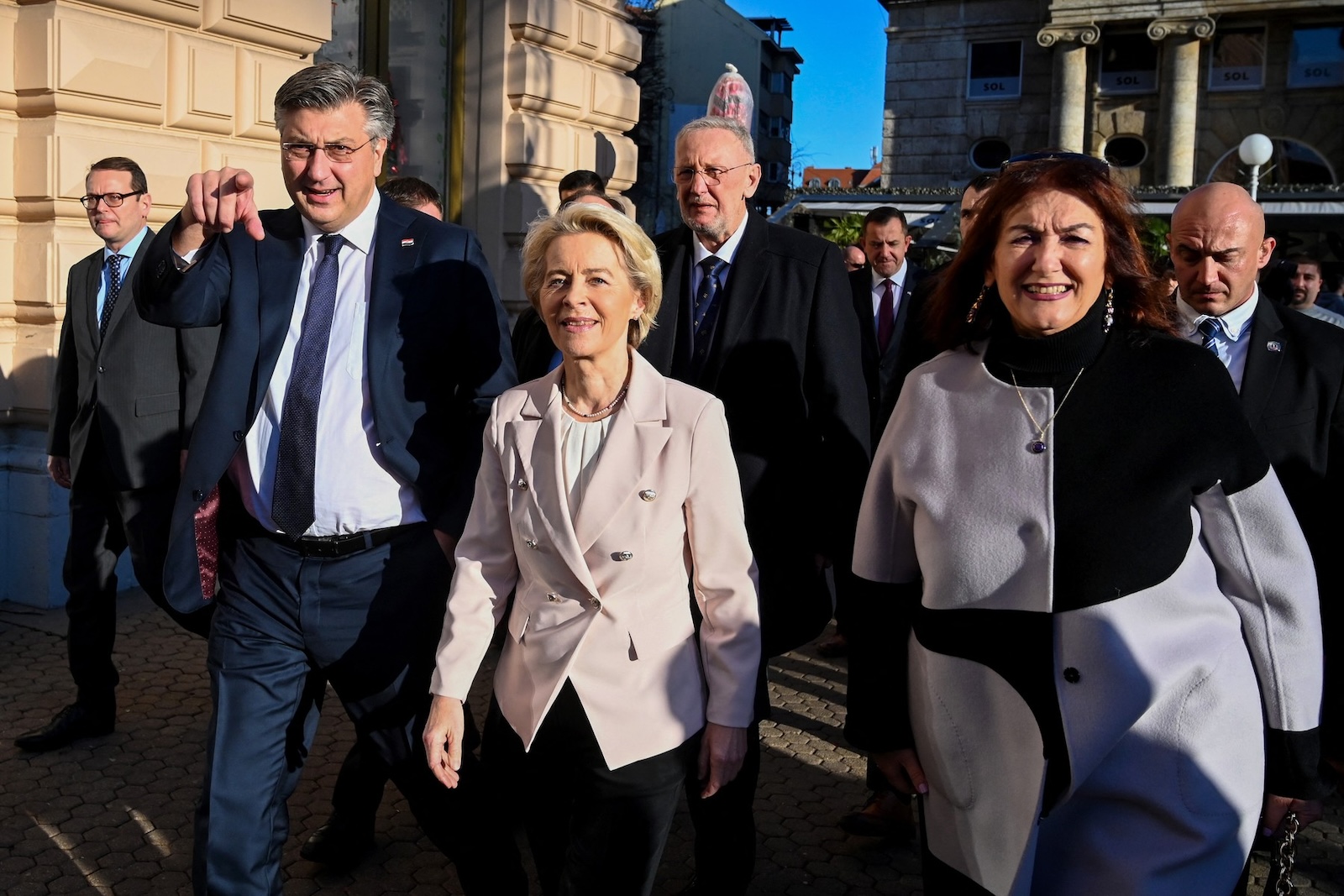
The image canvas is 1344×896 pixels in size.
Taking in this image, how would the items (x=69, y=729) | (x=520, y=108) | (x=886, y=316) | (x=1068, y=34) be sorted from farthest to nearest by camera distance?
(x=1068, y=34) → (x=520, y=108) → (x=886, y=316) → (x=69, y=729)

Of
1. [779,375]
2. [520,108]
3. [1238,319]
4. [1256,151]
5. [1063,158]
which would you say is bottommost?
[779,375]

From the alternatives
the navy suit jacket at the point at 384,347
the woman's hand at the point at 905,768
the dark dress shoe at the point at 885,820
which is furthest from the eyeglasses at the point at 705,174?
the dark dress shoe at the point at 885,820

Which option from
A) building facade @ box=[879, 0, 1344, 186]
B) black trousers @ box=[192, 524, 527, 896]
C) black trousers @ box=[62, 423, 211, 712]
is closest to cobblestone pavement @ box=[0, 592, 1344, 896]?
black trousers @ box=[62, 423, 211, 712]

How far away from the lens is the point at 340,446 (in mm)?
3035

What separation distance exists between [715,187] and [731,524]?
1460 mm

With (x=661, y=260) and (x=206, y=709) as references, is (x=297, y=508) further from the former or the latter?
(x=206, y=709)

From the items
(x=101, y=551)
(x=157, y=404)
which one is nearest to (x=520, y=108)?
(x=157, y=404)

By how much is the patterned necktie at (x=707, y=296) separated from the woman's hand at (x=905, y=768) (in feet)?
5.26

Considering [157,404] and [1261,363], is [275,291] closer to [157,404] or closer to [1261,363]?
[157,404]

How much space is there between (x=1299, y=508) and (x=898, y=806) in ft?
5.36

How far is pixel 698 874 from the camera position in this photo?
3535mm

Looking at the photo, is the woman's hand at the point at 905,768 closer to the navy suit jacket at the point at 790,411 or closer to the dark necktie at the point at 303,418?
the navy suit jacket at the point at 790,411

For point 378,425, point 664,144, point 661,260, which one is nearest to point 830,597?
point 661,260

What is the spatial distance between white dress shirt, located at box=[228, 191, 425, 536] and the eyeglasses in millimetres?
1140
